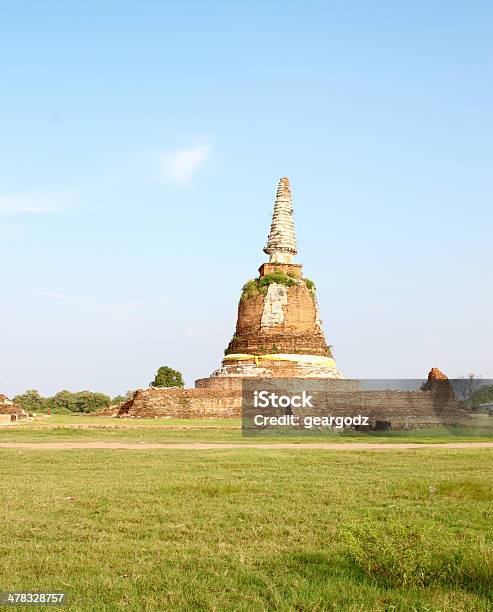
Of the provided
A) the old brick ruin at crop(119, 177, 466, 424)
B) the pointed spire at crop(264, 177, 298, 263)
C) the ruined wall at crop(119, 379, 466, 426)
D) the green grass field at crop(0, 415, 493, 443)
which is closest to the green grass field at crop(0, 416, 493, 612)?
the green grass field at crop(0, 415, 493, 443)

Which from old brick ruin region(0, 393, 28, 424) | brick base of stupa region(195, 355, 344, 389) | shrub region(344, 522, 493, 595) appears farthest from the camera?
brick base of stupa region(195, 355, 344, 389)

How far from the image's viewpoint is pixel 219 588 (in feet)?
15.1

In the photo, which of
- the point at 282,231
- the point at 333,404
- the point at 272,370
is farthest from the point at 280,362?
the point at 282,231

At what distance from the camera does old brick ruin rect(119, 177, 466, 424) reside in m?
28.7

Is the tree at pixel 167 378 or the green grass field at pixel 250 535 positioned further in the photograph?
the tree at pixel 167 378

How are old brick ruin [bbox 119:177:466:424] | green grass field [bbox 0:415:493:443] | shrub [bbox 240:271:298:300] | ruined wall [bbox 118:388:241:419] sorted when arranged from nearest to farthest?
green grass field [bbox 0:415:493:443] → old brick ruin [bbox 119:177:466:424] → ruined wall [bbox 118:388:241:419] → shrub [bbox 240:271:298:300]

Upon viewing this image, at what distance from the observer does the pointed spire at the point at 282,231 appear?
3916cm

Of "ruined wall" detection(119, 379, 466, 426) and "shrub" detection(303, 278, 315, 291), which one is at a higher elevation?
"shrub" detection(303, 278, 315, 291)

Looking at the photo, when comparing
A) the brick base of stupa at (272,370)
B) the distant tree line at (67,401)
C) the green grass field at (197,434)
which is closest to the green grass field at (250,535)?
the green grass field at (197,434)

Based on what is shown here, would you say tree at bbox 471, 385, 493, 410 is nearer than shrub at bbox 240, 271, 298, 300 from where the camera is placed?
No

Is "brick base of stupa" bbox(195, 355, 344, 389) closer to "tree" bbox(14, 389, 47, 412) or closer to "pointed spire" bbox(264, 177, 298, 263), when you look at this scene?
"pointed spire" bbox(264, 177, 298, 263)

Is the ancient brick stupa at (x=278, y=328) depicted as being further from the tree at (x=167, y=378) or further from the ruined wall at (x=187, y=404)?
the tree at (x=167, y=378)

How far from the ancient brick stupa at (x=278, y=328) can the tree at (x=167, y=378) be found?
9596 millimetres

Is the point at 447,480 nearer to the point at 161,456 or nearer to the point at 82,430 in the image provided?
the point at 161,456
